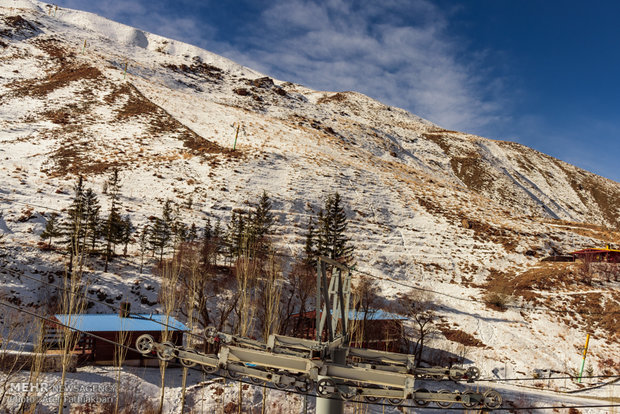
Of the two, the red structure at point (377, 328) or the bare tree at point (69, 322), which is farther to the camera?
the red structure at point (377, 328)

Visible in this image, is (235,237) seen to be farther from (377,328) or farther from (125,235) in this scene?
(377,328)

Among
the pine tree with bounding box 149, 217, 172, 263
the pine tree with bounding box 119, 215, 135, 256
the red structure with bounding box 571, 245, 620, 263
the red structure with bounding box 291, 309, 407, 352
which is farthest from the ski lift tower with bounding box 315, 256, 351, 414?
the red structure with bounding box 571, 245, 620, 263

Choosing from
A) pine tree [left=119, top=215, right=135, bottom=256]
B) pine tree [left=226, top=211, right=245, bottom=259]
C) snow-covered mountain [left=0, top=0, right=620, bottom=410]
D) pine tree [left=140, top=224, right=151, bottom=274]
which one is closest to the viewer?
snow-covered mountain [left=0, top=0, right=620, bottom=410]

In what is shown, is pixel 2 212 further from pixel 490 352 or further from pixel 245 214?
pixel 490 352

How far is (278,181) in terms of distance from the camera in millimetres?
62000

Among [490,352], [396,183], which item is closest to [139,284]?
[490,352]

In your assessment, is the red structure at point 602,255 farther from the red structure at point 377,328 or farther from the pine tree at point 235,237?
the pine tree at point 235,237

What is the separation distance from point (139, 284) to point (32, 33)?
387 feet

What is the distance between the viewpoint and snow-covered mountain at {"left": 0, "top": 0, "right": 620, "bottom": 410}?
37312 mm

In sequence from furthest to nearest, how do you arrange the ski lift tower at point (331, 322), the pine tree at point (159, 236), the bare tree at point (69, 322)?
the pine tree at point (159, 236) → the bare tree at point (69, 322) → the ski lift tower at point (331, 322)

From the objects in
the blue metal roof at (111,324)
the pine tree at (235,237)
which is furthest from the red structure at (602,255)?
the blue metal roof at (111,324)

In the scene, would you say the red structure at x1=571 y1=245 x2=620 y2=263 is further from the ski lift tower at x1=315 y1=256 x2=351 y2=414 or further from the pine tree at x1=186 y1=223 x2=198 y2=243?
the pine tree at x1=186 y1=223 x2=198 y2=243

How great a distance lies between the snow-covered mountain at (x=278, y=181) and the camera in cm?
3731

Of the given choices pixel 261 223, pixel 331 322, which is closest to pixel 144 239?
pixel 261 223
